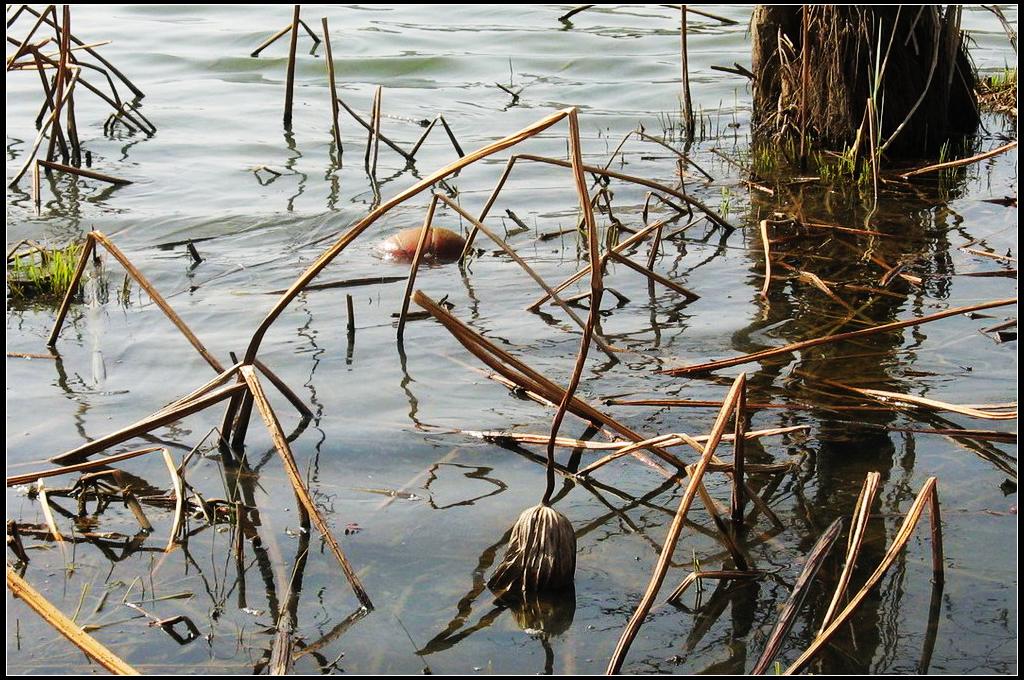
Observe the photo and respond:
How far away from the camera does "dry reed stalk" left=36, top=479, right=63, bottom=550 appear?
3059 mm

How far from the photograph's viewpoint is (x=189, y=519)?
3217 mm

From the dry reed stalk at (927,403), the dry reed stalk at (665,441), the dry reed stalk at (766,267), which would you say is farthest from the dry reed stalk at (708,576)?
the dry reed stalk at (766,267)

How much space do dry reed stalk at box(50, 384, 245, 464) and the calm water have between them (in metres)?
0.10

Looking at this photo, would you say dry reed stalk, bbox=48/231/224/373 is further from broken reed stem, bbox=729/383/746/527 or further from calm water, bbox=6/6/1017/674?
broken reed stem, bbox=729/383/746/527

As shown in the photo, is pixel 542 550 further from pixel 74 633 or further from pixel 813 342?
pixel 813 342

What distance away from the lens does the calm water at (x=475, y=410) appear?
2.73m

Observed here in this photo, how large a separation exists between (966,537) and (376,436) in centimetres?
195

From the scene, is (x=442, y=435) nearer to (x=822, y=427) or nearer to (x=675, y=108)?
(x=822, y=427)

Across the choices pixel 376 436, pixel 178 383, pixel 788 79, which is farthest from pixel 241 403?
pixel 788 79

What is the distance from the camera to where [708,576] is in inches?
110

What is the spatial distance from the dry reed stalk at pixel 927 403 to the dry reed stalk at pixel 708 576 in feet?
3.86

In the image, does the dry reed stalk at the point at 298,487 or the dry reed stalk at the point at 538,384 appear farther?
the dry reed stalk at the point at 538,384

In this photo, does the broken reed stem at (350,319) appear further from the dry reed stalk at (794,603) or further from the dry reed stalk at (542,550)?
the dry reed stalk at (794,603)

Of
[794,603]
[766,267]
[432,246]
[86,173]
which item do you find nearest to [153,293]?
[794,603]
